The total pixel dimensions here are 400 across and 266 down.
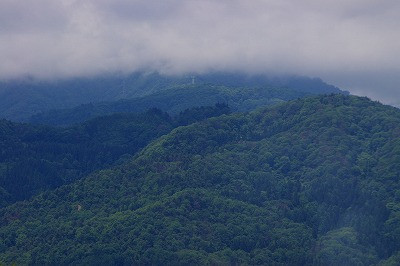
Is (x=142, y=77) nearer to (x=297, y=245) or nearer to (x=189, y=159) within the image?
(x=189, y=159)

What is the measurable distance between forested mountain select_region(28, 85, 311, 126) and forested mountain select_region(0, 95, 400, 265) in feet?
137

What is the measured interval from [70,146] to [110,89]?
80.2 meters


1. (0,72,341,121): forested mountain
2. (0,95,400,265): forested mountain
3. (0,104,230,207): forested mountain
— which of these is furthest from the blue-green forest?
(0,72,341,121): forested mountain

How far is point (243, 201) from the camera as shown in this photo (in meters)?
85.4

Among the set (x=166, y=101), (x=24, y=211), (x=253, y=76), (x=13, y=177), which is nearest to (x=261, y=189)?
(x=24, y=211)

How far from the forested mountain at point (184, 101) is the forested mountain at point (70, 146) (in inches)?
764

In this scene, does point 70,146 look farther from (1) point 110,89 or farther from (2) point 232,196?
(1) point 110,89

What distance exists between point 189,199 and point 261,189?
332 inches

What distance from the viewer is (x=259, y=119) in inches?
4077

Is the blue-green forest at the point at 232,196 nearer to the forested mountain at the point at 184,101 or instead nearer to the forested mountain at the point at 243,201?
the forested mountain at the point at 243,201

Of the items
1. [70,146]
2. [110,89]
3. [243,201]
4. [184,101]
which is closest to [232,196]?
[243,201]

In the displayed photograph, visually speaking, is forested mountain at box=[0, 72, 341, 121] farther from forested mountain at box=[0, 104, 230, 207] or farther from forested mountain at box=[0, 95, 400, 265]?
forested mountain at box=[0, 95, 400, 265]

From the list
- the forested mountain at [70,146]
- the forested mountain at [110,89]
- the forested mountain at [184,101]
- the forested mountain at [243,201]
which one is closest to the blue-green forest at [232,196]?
the forested mountain at [243,201]

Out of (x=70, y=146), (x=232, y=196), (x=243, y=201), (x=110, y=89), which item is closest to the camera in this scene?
(x=243, y=201)
